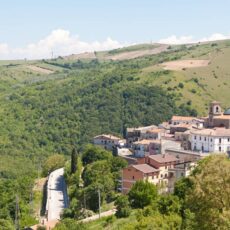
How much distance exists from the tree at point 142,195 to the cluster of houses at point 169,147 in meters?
8.76

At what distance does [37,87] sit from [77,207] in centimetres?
13612

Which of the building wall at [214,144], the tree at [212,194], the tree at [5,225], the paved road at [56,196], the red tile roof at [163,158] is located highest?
the tree at [212,194]

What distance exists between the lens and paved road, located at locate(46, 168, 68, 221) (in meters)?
65.7

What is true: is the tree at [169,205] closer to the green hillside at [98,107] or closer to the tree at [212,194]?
the tree at [212,194]

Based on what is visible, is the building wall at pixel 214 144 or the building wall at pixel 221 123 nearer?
the building wall at pixel 214 144

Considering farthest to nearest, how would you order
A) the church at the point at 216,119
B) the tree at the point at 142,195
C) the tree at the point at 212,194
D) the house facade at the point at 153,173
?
the church at the point at 216,119, the house facade at the point at 153,173, the tree at the point at 142,195, the tree at the point at 212,194

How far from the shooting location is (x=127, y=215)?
48812 millimetres

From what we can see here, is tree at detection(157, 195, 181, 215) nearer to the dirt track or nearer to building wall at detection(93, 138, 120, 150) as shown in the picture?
building wall at detection(93, 138, 120, 150)

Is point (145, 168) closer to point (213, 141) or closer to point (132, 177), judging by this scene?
point (132, 177)

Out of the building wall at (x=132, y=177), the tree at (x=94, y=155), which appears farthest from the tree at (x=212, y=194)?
the tree at (x=94, y=155)

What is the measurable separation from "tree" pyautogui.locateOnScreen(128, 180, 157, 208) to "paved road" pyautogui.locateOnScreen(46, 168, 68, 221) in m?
14.0

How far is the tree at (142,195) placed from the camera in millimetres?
51281

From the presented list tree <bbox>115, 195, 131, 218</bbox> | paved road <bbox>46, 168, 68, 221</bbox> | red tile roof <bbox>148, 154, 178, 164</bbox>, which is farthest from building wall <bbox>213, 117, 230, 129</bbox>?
tree <bbox>115, 195, 131, 218</bbox>

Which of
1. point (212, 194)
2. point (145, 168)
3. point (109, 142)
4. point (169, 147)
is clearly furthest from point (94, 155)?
point (212, 194)
